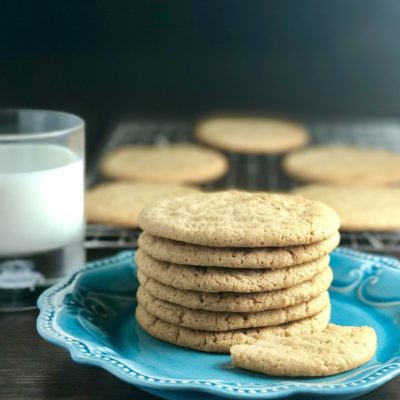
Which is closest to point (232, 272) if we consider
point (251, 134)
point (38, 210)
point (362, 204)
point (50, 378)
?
point (50, 378)

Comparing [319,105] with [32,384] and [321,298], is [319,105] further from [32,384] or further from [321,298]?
[32,384]

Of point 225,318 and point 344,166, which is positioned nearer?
point 225,318

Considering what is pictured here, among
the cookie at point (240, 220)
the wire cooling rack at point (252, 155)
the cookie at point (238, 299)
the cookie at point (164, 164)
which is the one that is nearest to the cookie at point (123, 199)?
the cookie at point (164, 164)

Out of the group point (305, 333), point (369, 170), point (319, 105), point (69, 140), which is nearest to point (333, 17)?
point (319, 105)

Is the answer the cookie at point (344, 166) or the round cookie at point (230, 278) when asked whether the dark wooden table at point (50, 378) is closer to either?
the round cookie at point (230, 278)

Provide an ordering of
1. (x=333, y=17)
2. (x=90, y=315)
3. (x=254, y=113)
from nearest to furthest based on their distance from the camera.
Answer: (x=90, y=315) → (x=333, y=17) → (x=254, y=113)

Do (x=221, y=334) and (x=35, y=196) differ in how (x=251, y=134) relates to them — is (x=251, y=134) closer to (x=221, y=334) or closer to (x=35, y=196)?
(x=35, y=196)

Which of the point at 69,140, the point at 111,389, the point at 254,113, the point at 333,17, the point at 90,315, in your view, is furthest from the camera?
the point at 254,113

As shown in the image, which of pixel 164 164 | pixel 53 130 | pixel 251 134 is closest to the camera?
pixel 53 130

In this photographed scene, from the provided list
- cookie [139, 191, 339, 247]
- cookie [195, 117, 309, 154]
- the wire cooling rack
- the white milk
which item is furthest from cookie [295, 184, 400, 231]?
the white milk
